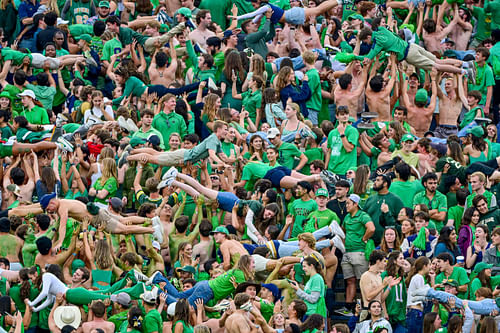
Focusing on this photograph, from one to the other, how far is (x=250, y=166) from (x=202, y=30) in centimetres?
488

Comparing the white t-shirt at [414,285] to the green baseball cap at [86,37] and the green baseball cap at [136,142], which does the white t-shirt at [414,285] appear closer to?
the green baseball cap at [136,142]

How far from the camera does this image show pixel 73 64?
26.2 m

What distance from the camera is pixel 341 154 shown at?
2319 centimetres

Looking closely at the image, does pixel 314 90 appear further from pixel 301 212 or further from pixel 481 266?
pixel 481 266

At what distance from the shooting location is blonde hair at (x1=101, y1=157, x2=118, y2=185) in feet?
73.8

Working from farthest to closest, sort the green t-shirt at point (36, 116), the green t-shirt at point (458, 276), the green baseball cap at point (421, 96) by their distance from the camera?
1. the green baseball cap at point (421, 96)
2. the green t-shirt at point (36, 116)
3. the green t-shirt at point (458, 276)

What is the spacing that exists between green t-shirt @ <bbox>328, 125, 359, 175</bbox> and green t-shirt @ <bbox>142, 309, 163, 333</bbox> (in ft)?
16.0

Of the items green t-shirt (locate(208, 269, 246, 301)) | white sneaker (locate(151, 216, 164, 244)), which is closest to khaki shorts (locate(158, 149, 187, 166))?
white sneaker (locate(151, 216, 164, 244))

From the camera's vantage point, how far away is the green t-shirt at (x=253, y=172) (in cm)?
2238

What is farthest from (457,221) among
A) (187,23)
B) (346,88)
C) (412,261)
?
(187,23)

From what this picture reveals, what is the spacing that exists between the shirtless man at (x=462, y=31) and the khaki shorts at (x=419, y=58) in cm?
226

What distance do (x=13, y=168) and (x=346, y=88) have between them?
18.5ft

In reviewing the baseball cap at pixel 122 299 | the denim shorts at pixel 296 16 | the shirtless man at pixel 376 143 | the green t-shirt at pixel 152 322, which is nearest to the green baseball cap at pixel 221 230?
the baseball cap at pixel 122 299

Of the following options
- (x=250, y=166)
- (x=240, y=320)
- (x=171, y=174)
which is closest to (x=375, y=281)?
(x=240, y=320)
